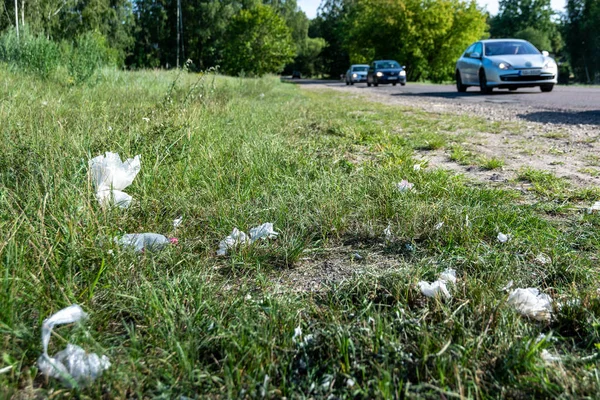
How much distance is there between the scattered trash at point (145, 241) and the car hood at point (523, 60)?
13096 mm

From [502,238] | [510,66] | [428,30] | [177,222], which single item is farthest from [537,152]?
[428,30]

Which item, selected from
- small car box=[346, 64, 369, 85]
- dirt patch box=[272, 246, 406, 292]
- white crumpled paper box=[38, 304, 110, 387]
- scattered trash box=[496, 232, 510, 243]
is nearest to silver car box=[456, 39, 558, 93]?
scattered trash box=[496, 232, 510, 243]

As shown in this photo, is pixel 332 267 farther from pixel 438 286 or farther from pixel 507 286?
pixel 507 286

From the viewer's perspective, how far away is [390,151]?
14.5ft

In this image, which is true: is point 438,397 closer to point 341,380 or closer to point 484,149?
point 341,380

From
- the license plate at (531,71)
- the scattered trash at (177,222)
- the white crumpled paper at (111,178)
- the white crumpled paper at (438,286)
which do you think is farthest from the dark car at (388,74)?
the white crumpled paper at (438,286)

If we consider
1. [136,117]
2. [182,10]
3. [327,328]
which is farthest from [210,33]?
[327,328]

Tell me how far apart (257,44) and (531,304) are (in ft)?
143

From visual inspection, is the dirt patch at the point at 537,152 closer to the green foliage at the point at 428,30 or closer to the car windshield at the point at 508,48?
the car windshield at the point at 508,48

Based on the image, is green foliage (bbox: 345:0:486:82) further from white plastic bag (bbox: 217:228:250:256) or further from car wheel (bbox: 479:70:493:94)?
white plastic bag (bbox: 217:228:250:256)

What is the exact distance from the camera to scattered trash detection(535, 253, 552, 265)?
6.36ft

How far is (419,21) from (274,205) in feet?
158

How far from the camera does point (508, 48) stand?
14102mm

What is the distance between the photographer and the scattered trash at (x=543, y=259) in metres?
1.94
